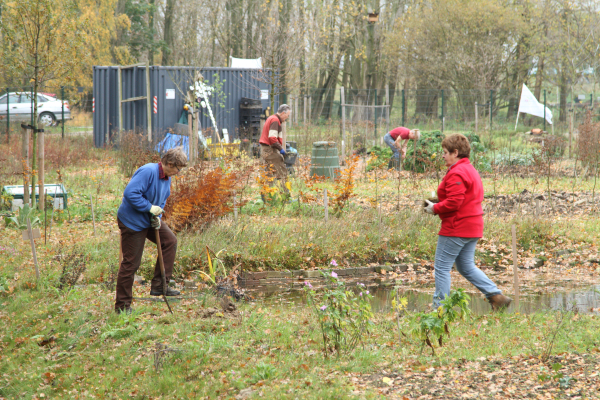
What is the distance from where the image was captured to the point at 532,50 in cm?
2588

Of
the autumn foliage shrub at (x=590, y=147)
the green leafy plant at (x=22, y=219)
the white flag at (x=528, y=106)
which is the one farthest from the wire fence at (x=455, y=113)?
the green leafy plant at (x=22, y=219)

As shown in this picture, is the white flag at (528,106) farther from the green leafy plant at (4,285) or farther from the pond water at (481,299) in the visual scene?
the green leafy plant at (4,285)

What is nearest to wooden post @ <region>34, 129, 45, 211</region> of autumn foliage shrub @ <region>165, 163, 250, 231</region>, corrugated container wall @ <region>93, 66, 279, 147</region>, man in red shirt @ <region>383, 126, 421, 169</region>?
autumn foliage shrub @ <region>165, 163, 250, 231</region>

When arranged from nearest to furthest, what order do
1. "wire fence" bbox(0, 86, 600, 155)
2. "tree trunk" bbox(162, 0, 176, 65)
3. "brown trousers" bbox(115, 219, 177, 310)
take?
"brown trousers" bbox(115, 219, 177, 310) < "wire fence" bbox(0, 86, 600, 155) < "tree trunk" bbox(162, 0, 176, 65)

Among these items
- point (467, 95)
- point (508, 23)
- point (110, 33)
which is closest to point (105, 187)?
point (467, 95)

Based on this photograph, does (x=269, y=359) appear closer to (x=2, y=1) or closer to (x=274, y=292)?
(x=274, y=292)

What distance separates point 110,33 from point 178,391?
1171 inches

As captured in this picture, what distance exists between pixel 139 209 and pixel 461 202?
2.77 m

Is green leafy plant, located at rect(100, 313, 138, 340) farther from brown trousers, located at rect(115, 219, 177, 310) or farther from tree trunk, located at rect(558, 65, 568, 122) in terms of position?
tree trunk, located at rect(558, 65, 568, 122)

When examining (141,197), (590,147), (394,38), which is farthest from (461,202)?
(394,38)

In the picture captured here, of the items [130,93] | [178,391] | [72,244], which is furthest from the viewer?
[130,93]

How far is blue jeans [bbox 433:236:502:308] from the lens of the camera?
201 inches

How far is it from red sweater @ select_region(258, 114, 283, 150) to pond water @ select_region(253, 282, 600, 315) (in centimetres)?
355

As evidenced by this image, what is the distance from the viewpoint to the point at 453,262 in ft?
16.8
